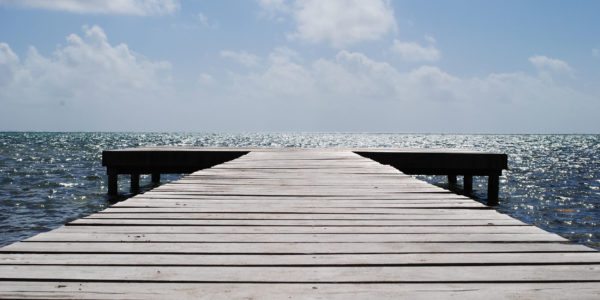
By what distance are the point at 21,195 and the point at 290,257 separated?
51.5ft

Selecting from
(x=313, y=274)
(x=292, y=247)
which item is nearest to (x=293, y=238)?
(x=292, y=247)

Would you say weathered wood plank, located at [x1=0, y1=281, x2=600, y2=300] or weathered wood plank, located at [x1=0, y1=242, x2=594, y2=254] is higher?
weathered wood plank, located at [x1=0, y1=242, x2=594, y2=254]

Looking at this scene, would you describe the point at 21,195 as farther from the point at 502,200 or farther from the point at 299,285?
the point at 299,285

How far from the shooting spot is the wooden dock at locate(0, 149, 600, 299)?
212 centimetres

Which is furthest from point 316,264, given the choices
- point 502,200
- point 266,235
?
point 502,200

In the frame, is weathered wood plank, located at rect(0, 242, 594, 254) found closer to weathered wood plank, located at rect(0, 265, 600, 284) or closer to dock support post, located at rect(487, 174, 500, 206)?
weathered wood plank, located at rect(0, 265, 600, 284)

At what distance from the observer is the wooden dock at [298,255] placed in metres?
2.12

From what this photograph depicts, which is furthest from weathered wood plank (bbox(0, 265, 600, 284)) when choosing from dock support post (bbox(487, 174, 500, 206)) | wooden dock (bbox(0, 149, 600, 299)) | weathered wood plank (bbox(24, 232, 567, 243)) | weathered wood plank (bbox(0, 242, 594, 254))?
dock support post (bbox(487, 174, 500, 206))

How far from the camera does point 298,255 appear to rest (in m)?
2.63

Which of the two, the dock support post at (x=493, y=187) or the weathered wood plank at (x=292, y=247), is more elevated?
the weathered wood plank at (x=292, y=247)

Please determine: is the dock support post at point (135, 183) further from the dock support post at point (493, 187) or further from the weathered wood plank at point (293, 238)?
the weathered wood plank at point (293, 238)

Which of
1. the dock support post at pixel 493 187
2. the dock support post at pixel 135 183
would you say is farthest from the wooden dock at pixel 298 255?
the dock support post at pixel 135 183

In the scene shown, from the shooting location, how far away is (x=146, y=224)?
3.39 m

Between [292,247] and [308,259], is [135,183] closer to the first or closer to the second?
[292,247]
